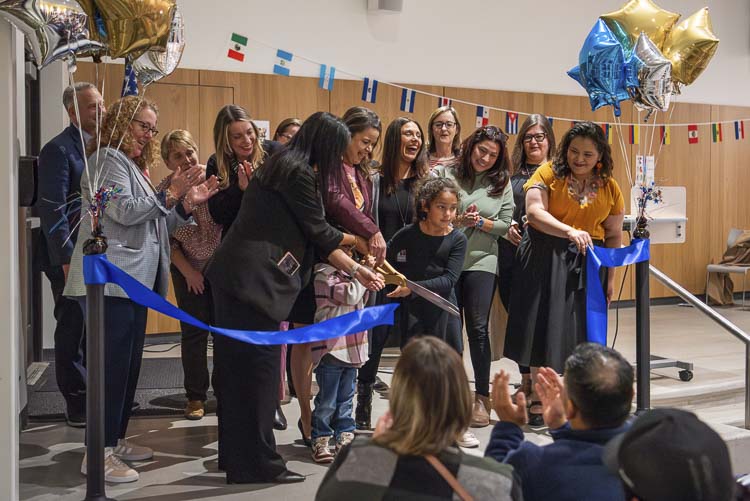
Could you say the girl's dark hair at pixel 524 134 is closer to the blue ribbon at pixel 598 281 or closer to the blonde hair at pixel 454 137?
the blonde hair at pixel 454 137

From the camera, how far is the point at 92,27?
116 inches

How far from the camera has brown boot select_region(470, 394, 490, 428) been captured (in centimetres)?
414

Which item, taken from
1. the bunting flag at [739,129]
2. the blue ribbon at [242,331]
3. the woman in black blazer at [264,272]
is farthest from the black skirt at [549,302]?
the bunting flag at [739,129]

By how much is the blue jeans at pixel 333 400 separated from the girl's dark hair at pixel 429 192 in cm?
80

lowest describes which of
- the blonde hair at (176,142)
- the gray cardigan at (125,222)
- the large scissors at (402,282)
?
the large scissors at (402,282)

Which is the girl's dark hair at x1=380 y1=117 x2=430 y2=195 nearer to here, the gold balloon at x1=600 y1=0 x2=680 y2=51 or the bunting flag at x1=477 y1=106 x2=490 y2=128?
the gold balloon at x1=600 y1=0 x2=680 y2=51

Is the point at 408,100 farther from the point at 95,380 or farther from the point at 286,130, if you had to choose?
the point at 95,380

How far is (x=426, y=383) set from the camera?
1743mm

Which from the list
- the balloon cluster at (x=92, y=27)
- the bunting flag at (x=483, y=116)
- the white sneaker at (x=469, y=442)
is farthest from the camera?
the bunting flag at (x=483, y=116)

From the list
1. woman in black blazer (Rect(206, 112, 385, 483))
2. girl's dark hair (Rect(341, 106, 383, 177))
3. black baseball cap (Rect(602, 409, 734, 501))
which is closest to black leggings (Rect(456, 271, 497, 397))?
girl's dark hair (Rect(341, 106, 383, 177))

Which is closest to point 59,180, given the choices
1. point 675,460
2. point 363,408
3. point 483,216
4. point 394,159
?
point 394,159

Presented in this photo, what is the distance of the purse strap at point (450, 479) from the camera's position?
1666 millimetres

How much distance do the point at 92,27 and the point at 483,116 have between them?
5.24 m

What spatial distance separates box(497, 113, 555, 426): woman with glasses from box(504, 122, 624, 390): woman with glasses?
341 millimetres
